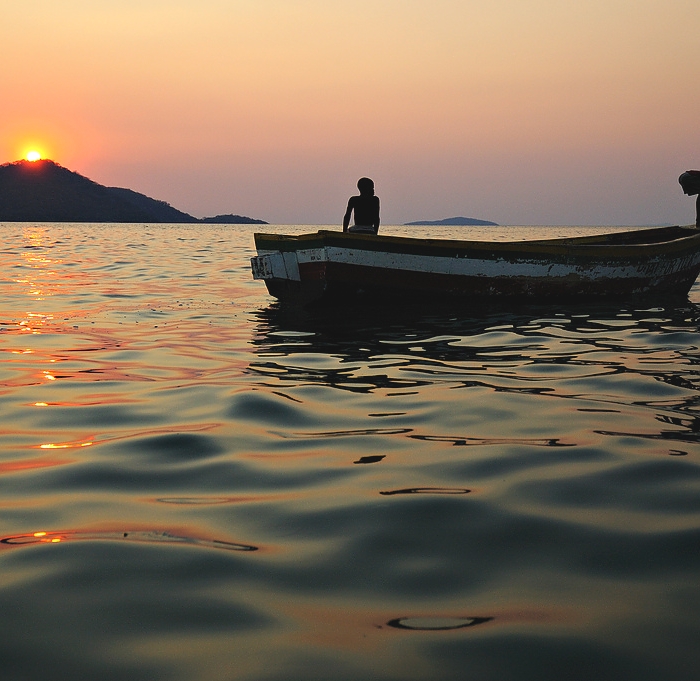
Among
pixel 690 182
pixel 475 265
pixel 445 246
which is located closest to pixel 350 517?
pixel 445 246

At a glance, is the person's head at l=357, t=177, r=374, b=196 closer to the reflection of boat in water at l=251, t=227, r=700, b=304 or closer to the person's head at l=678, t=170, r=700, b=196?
the reflection of boat in water at l=251, t=227, r=700, b=304

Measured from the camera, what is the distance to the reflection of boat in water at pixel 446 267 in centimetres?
1105

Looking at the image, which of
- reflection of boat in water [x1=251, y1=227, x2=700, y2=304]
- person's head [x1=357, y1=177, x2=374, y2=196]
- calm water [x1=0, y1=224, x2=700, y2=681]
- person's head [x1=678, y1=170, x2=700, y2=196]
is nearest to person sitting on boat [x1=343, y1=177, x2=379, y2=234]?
person's head [x1=357, y1=177, x2=374, y2=196]

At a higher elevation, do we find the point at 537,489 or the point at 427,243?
the point at 427,243

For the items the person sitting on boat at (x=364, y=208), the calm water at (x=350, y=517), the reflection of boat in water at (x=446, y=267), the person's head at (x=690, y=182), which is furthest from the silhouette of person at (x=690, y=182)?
the calm water at (x=350, y=517)

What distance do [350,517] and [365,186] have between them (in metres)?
9.52

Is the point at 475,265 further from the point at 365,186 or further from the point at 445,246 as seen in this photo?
the point at 365,186

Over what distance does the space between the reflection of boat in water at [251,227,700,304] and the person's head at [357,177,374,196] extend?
4.02 ft

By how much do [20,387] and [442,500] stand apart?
4140 millimetres

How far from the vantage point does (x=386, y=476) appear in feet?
12.5

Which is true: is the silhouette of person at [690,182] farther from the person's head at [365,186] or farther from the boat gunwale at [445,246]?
the person's head at [365,186]

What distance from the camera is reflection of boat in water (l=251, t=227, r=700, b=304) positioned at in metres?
11.1

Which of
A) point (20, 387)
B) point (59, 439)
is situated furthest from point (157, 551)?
point (20, 387)

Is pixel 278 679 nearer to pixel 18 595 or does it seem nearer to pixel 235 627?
pixel 235 627
